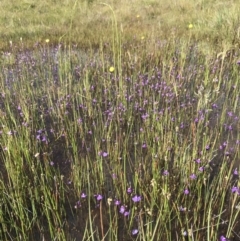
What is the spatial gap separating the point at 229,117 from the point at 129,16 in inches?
287

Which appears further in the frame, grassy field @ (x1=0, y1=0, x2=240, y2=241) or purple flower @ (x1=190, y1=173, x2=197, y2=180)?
purple flower @ (x1=190, y1=173, x2=197, y2=180)

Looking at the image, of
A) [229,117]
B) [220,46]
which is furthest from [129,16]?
[229,117]

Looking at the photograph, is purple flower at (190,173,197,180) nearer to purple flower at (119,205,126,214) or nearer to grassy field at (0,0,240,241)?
grassy field at (0,0,240,241)

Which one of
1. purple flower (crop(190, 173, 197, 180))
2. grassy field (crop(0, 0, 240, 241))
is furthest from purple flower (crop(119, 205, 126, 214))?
purple flower (crop(190, 173, 197, 180))

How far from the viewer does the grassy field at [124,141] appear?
2.64 meters

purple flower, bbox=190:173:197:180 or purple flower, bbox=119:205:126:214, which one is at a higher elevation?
purple flower, bbox=190:173:197:180

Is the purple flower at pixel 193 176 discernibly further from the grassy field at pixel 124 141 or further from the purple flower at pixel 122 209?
the purple flower at pixel 122 209

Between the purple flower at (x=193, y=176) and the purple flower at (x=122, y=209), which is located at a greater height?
the purple flower at (x=193, y=176)

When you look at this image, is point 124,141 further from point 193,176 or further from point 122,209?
point 122,209

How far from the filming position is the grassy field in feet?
8.67

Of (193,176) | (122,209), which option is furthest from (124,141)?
(122,209)

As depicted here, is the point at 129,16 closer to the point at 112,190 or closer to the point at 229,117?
the point at 229,117

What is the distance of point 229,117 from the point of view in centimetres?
430

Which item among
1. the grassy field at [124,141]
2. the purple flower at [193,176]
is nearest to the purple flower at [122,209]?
the grassy field at [124,141]
